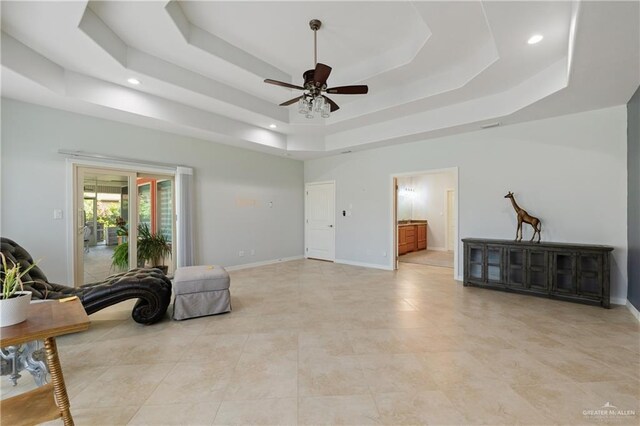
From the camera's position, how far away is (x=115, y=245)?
15.3ft

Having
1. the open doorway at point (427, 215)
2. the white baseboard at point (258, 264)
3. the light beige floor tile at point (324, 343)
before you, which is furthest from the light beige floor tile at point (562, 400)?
the open doorway at point (427, 215)

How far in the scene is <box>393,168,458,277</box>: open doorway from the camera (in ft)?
28.3

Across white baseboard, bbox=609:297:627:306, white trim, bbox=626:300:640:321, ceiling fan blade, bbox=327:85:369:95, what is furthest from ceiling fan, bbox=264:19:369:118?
white baseboard, bbox=609:297:627:306

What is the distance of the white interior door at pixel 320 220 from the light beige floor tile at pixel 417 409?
5.13 m

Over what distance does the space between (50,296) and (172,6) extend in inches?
122

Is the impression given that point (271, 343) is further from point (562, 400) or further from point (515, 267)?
point (515, 267)

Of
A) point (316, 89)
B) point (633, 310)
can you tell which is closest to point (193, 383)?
point (316, 89)

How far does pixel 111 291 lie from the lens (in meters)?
2.88

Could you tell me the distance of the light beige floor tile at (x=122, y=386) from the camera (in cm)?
190

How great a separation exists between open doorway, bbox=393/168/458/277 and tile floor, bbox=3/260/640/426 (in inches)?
190

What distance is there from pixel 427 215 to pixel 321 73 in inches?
312

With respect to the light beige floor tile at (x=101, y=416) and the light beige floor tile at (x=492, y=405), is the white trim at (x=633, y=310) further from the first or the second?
the light beige floor tile at (x=101, y=416)

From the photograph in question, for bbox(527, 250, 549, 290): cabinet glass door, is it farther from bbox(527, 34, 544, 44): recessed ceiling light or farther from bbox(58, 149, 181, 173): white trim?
bbox(58, 149, 181, 173): white trim

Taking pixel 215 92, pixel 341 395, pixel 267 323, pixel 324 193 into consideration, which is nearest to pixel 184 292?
pixel 267 323
